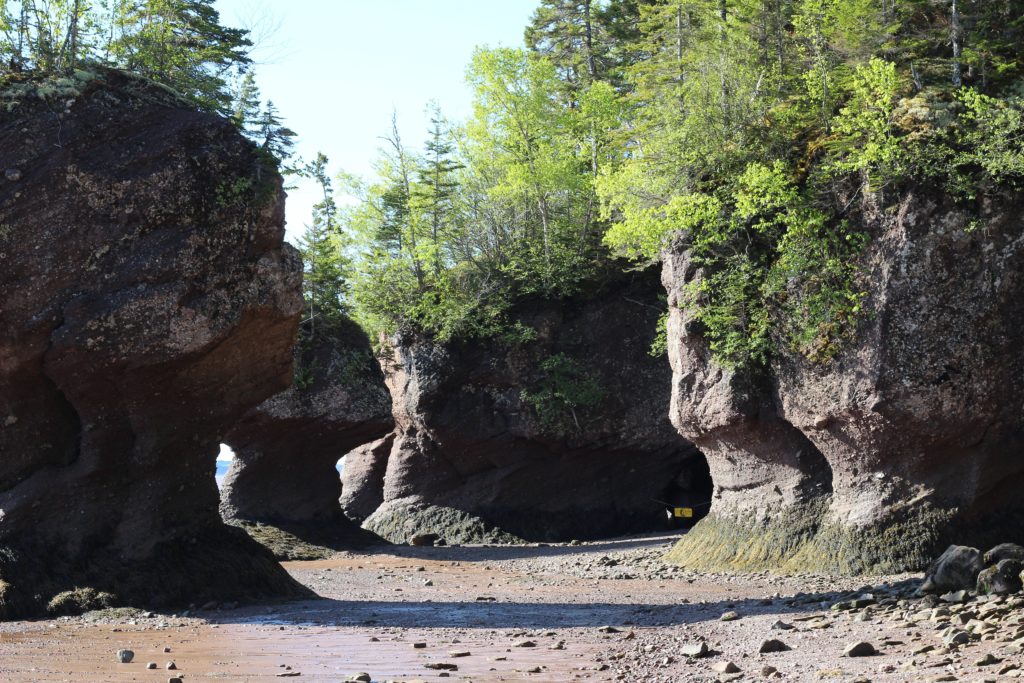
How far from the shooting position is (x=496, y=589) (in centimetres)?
2086

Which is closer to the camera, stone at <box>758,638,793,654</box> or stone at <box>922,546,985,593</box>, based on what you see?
stone at <box>758,638,793,654</box>

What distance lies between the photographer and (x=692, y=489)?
35.2m

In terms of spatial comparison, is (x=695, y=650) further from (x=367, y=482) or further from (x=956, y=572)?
(x=367, y=482)

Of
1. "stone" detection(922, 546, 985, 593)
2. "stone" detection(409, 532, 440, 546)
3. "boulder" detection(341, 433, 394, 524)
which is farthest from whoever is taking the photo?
"boulder" detection(341, 433, 394, 524)

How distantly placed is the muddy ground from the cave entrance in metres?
13.5

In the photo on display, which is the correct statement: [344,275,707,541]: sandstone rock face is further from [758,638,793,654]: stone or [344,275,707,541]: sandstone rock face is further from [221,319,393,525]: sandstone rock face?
[758,638,793,654]: stone

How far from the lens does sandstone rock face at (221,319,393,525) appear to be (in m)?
32.0

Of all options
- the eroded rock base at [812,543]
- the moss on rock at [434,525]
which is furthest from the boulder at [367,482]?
the eroded rock base at [812,543]

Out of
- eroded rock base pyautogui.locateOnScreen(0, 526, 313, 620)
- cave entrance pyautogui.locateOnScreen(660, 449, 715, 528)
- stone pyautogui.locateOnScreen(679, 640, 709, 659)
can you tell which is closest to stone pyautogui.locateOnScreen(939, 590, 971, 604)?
stone pyautogui.locateOnScreen(679, 640, 709, 659)

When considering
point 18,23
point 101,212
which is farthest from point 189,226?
point 18,23

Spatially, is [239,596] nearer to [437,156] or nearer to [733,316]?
[733,316]

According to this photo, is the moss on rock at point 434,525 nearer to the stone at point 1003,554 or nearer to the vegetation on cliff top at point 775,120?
the vegetation on cliff top at point 775,120

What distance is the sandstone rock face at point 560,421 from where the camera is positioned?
112 feet

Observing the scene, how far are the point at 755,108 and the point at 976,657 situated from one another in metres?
14.0
